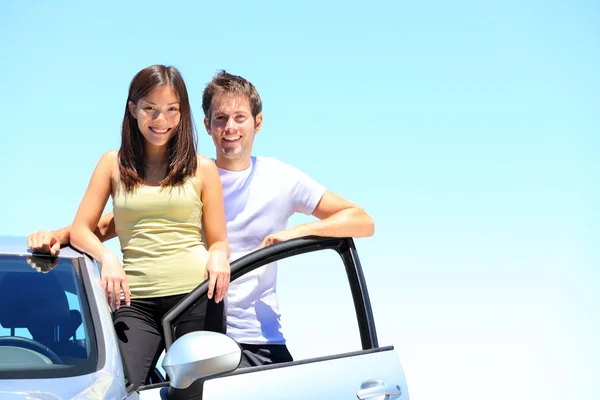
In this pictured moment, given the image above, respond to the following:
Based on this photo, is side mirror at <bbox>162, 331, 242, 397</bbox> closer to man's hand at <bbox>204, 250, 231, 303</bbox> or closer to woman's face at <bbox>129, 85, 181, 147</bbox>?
man's hand at <bbox>204, 250, 231, 303</bbox>

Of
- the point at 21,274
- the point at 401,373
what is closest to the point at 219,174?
the point at 21,274

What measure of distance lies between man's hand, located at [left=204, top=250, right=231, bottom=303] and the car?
4 centimetres

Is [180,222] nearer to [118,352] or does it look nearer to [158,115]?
[158,115]

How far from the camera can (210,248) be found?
3.40 m

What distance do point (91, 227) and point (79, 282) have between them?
29 cm

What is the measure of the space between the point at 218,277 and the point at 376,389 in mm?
708

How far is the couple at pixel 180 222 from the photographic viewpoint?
10.5 feet

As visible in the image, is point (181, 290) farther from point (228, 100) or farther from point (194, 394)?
point (228, 100)

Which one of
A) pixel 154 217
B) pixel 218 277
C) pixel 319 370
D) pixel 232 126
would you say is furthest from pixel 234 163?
pixel 319 370

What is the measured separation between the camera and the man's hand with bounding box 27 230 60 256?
3283mm

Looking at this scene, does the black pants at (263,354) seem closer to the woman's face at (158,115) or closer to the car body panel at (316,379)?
the car body panel at (316,379)

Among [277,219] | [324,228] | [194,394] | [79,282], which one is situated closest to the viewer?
[194,394]

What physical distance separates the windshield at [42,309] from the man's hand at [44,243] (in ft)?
0.10

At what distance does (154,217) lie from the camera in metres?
3.36
